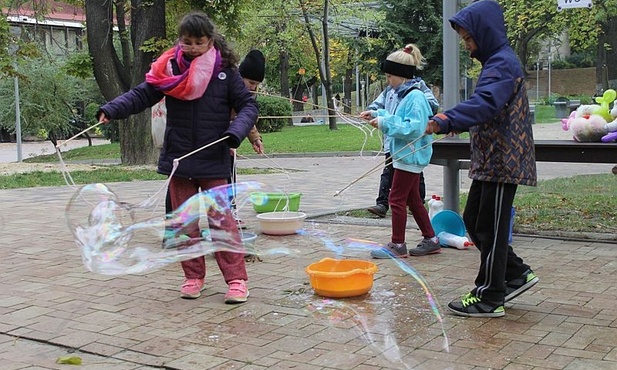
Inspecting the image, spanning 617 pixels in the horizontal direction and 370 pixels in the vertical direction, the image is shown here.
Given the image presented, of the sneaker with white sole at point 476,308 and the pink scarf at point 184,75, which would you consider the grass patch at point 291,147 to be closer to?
the pink scarf at point 184,75

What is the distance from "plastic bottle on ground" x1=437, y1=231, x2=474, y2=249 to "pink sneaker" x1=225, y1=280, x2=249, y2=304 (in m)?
2.40

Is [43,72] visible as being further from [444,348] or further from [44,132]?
[444,348]

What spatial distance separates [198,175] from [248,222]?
3.24 meters

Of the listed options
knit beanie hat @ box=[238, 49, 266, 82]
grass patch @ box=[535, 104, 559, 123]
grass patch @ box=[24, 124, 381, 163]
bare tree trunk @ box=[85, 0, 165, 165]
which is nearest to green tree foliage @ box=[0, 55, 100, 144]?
grass patch @ box=[24, 124, 381, 163]

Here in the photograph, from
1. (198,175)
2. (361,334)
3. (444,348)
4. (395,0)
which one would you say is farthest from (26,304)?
(395,0)

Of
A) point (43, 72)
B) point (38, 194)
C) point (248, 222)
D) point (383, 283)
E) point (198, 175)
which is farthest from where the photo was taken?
point (43, 72)

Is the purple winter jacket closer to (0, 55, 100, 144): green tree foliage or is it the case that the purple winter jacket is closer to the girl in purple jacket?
the girl in purple jacket

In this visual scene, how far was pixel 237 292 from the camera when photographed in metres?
4.98

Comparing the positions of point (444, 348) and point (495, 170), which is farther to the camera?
point (495, 170)

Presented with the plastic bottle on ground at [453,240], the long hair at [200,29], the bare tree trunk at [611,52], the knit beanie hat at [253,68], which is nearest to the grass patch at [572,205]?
the bare tree trunk at [611,52]

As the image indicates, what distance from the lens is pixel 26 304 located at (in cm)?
509

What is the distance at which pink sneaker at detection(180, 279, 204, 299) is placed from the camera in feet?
16.8

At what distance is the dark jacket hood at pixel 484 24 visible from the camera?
4.42 meters

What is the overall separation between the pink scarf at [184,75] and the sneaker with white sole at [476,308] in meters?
2.19
